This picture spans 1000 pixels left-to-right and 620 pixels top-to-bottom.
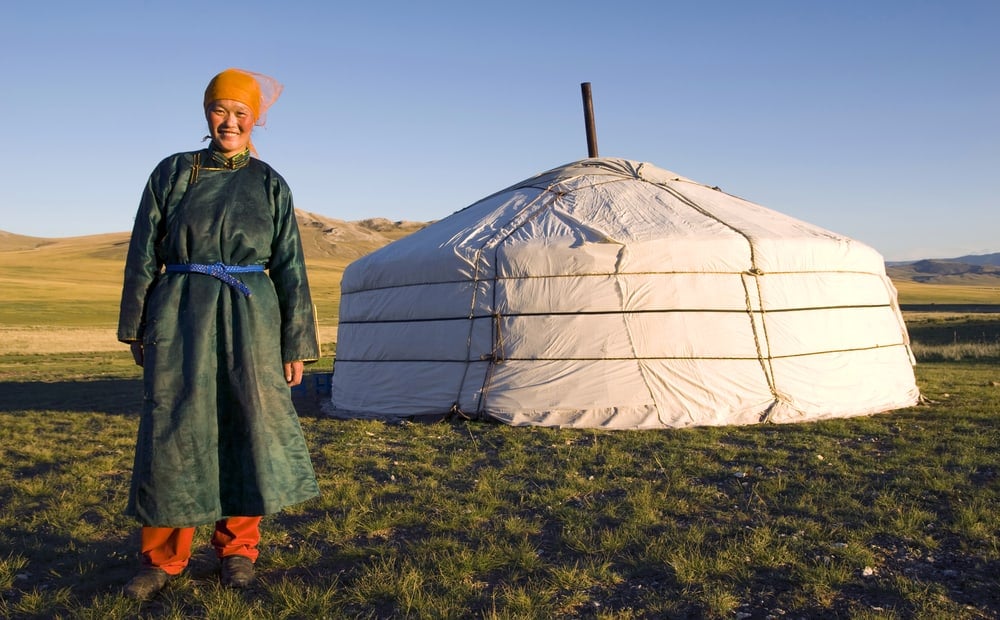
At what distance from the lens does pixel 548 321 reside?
22.4 feet

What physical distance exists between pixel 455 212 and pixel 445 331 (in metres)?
2.48

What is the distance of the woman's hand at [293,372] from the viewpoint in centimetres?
302

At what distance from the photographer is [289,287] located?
3041 mm

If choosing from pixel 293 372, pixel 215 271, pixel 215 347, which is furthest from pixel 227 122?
pixel 293 372

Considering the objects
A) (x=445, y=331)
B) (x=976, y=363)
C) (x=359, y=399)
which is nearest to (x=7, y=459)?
(x=359, y=399)

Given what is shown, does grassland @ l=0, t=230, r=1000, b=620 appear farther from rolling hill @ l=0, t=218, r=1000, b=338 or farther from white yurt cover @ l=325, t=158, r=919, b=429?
rolling hill @ l=0, t=218, r=1000, b=338

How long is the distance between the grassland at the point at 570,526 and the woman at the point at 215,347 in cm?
29

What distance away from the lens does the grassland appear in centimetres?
275

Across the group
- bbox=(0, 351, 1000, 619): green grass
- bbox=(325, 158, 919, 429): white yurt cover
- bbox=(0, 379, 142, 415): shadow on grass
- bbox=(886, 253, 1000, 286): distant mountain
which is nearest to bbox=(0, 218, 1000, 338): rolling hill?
bbox=(886, 253, 1000, 286): distant mountain

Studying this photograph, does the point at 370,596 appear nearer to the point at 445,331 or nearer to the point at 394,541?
the point at 394,541

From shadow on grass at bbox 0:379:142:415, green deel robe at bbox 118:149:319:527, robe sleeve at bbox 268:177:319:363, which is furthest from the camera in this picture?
shadow on grass at bbox 0:379:142:415

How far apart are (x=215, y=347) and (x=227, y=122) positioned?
0.88m

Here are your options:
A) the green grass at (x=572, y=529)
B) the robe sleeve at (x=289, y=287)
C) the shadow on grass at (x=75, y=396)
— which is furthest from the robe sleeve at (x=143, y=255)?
the shadow on grass at (x=75, y=396)

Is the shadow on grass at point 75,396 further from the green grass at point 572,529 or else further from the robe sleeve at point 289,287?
the robe sleeve at point 289,287
